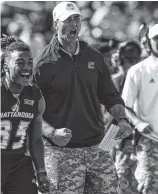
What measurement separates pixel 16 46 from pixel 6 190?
1.30 meters

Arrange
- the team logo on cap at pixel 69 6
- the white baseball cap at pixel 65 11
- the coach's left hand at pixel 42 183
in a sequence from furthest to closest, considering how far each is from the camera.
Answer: the team logo on cap at pixel 69 6
the white baseball cap at pixel 65 11
the coach's left hand at pixel 42 183

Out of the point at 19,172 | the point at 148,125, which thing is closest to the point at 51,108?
the point at 19,172

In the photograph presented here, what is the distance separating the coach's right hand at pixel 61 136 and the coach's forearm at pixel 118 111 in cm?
72

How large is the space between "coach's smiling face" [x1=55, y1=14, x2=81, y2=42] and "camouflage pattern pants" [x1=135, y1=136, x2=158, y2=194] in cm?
179

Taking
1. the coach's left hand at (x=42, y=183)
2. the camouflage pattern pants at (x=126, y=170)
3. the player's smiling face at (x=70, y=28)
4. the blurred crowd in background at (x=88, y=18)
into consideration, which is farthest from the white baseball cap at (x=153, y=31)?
the blurred crowd in background at (x=88, y=18)

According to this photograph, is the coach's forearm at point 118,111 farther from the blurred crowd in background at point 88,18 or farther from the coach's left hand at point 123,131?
the blurred crowd in background at point 88,18

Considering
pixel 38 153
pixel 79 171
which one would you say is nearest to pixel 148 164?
pixel 79 171

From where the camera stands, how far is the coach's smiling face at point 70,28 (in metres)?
6.62

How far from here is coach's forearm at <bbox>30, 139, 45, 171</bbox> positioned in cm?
612

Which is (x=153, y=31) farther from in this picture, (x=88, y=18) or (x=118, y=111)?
(x=88, y=18)

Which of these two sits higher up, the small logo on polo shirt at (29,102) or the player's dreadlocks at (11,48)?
the player's dreadlocks at (11,48)

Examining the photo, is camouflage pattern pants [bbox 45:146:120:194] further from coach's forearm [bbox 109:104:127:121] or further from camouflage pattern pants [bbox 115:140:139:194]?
camouflage pattern pants [bbox 115:140:139:194]

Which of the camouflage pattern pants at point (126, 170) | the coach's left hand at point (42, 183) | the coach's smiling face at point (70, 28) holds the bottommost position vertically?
the camouflage pattern pants at point (126, 170)

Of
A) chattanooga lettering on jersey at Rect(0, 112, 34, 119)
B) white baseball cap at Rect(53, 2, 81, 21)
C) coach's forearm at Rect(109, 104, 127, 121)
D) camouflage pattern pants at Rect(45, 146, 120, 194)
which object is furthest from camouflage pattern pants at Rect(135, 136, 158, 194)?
chattanooga lettering on jersey at Rect(0, 112, 34, 119)
